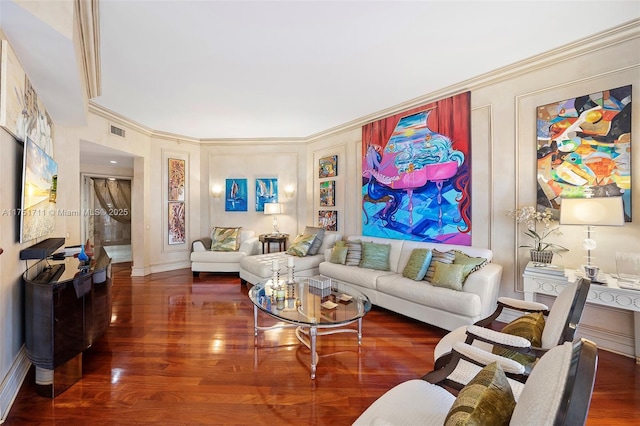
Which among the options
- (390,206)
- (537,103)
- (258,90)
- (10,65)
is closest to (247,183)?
(258,90)

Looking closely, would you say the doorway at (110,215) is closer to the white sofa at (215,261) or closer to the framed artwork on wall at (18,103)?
the white sofa at (215,261)

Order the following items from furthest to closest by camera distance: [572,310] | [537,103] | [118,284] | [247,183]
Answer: [247,183] < [118,284] < [537,103] < [572,310]

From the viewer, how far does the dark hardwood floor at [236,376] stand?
1.80 m

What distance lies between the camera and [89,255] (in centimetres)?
296

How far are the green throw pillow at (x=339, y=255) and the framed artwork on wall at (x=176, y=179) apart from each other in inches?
142

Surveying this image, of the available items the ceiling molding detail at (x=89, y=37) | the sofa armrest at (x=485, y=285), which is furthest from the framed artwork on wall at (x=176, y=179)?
the sofa armrest at (x=485, y=285)

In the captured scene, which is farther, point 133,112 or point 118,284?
point 118,284

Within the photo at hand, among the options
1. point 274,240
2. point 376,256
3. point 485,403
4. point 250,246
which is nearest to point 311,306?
point 376,256

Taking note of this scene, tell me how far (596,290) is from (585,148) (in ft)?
4.40

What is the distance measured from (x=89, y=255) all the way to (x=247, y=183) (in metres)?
3.49

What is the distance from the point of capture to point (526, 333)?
5.32 feet

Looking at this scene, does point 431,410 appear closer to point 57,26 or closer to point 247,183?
point 57,26

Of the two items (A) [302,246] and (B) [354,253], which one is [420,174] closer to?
(B) [354,253]

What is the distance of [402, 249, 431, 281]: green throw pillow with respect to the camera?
3.33 m
